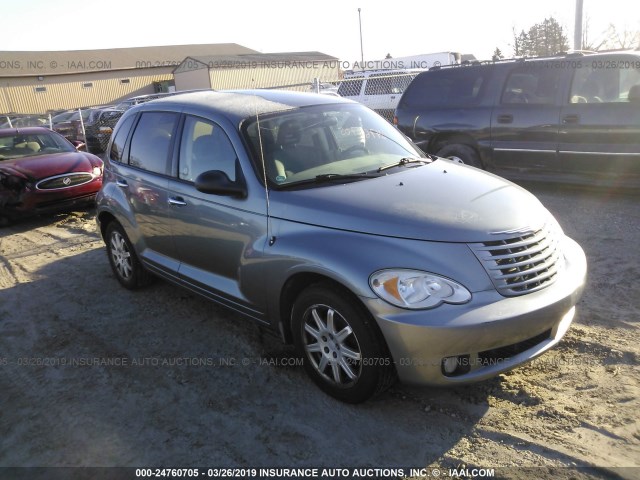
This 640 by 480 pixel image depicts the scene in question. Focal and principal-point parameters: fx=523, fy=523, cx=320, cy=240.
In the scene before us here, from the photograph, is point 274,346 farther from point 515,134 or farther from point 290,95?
point 515,134

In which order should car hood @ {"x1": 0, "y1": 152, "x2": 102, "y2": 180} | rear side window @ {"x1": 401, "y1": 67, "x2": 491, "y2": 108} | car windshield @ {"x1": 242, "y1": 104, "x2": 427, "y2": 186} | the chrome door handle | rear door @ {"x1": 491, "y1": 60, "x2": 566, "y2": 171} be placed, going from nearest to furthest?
car windshield @ {"x1": 242, "y1": 104, "x2": 427, "y2": 186}, the chrome door handle, rear door @ {"x1": 491, "y1": 60, "x2": 566, "y2": 171}, rear side window @ {"x1": 401, "y1": 67, "x2": 491, "y2": 108}, car hood @ {"x1": 0, "y1": 152, "x2": 102, "y2": 180}

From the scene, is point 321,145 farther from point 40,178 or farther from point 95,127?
point 95,127

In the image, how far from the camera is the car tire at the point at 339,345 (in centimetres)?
290

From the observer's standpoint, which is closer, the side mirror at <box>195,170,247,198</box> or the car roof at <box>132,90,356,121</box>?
the side mirror at <box>195,170,247,198</box>

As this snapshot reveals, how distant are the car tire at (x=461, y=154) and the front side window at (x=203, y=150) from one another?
16.7 feet

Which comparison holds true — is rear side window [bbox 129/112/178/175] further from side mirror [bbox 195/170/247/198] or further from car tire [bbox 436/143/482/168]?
car tire [bbox 436/143/482/168]

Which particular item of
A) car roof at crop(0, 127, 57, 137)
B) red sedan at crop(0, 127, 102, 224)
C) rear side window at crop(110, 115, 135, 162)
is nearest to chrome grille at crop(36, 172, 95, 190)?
red sedan at crop(0, 127, 102, 224)

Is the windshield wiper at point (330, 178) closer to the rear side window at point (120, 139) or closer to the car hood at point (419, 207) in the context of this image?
the car hood at point (419, 207)

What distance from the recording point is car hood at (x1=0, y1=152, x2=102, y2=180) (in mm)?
8805

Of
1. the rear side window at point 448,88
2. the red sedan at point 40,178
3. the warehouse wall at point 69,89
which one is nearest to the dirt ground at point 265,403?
the rear side window at point 448,88

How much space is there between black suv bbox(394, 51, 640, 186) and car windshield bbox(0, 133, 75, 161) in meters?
6.52

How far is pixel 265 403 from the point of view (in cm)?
330

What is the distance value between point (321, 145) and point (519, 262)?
1.70 m

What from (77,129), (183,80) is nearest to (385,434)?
(77,129)
